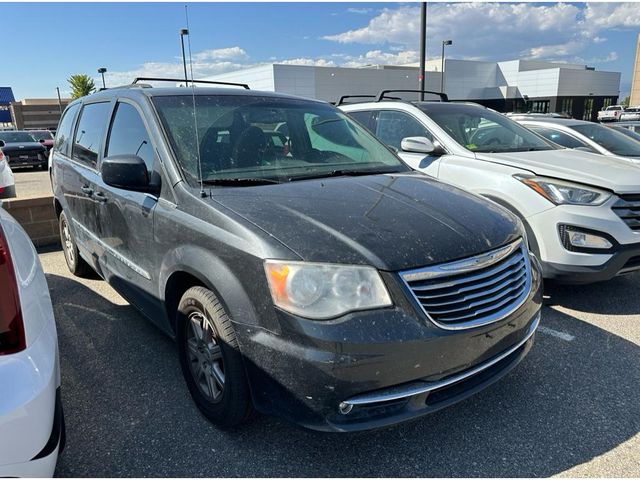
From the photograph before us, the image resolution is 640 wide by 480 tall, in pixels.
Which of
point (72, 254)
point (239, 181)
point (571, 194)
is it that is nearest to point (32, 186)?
point (72, 254)

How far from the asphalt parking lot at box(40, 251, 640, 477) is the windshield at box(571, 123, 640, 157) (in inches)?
225

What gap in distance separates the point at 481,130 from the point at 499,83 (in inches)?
2224

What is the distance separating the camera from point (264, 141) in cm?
317

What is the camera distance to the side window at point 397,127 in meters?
5.39

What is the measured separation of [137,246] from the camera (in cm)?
306

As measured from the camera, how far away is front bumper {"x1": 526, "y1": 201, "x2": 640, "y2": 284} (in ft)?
12.8

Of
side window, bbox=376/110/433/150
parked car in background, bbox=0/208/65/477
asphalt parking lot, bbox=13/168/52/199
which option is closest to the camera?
parked car in background, bbox=0/208/65/477

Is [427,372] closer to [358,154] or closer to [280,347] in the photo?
[280,347]

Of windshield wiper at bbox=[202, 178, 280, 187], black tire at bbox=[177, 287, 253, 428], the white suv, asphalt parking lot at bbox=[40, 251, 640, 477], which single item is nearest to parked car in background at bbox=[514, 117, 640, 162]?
the white suv

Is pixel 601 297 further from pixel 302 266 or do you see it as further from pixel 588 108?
pixel 588 108

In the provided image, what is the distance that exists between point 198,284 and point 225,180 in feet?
2.03

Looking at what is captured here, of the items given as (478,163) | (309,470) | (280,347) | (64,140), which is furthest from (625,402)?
(64,140)

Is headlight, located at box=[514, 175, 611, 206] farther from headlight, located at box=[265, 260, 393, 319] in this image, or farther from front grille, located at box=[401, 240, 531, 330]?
headlight, located at box=[265, 260, 393, 319]

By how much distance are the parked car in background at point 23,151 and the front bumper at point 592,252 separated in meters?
19.8
